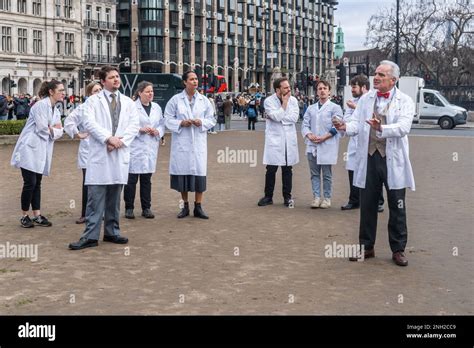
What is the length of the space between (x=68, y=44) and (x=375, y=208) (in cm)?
6641

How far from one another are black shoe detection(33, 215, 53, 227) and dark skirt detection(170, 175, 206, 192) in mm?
1807

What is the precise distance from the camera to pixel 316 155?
36.6ft

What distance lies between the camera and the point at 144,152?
1034cm

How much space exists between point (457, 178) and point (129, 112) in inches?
344

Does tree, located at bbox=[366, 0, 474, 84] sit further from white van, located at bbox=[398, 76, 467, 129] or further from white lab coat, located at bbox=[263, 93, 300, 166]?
white lab coat, located at bbox=[263, 93, 300, 166]

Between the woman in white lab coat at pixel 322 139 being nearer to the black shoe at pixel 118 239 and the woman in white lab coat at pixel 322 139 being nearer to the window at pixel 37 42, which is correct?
the black shoe at pixel 118 239

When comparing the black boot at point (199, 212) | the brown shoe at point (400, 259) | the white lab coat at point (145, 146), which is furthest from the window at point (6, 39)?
the brown shoe at point (400, 259)

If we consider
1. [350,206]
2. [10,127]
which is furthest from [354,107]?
[10,127]

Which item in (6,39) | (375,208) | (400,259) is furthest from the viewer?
(6,39)

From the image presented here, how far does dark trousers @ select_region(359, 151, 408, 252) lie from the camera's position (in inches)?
292

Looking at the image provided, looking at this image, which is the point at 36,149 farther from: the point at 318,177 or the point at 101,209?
the point at 318,177
